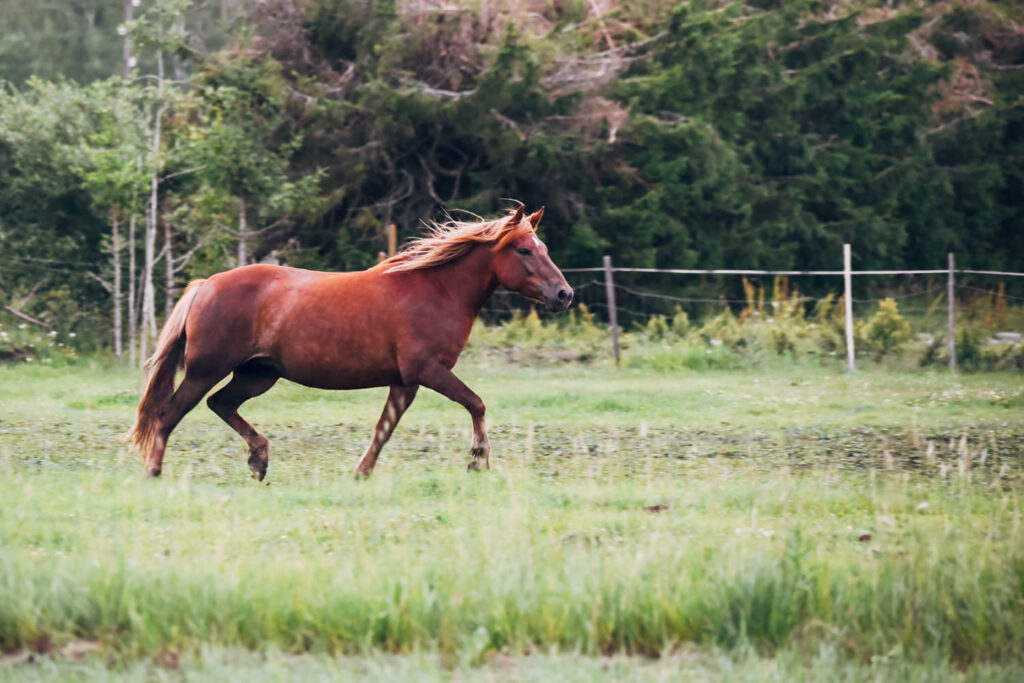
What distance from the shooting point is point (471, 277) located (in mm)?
8656

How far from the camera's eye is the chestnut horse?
8289mm

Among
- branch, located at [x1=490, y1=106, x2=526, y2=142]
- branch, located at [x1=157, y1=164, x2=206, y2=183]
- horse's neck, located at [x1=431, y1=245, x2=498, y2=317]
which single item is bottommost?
horse's neck, located at [x1=431, y1=245, x2=498, y2=317]

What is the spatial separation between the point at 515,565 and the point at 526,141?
60.9 ft

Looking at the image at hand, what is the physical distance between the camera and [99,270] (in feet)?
67.9

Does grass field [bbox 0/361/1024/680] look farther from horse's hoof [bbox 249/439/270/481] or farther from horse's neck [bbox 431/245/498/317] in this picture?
horse's neck [bbox 431/245/498/317]

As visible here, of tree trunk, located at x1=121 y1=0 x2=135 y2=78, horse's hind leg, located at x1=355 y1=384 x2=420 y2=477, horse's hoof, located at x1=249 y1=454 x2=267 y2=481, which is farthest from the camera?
tree trunk, located at x1=121 y1=0 x2=135 y2=78

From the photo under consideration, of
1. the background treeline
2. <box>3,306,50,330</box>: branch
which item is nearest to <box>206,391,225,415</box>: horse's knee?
the background treeline

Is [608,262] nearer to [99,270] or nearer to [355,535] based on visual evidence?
→ [99,270]

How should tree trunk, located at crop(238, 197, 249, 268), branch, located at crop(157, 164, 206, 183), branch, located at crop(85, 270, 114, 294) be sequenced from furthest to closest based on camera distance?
A: branch, located at crop(85, 270, 114, 294)
branch, located at crop(157, 164, 206, 183)
tree trunk, located at crop(238, 197, 249, 268)

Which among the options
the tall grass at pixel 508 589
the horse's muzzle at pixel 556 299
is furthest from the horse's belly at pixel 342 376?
the tall grass at pixel 508 589

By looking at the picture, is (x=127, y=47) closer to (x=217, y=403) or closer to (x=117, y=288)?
(x=117, y=288)

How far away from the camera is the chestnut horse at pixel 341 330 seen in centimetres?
829

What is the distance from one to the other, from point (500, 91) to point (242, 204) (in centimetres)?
615

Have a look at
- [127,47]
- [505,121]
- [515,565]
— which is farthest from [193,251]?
[127,47]
